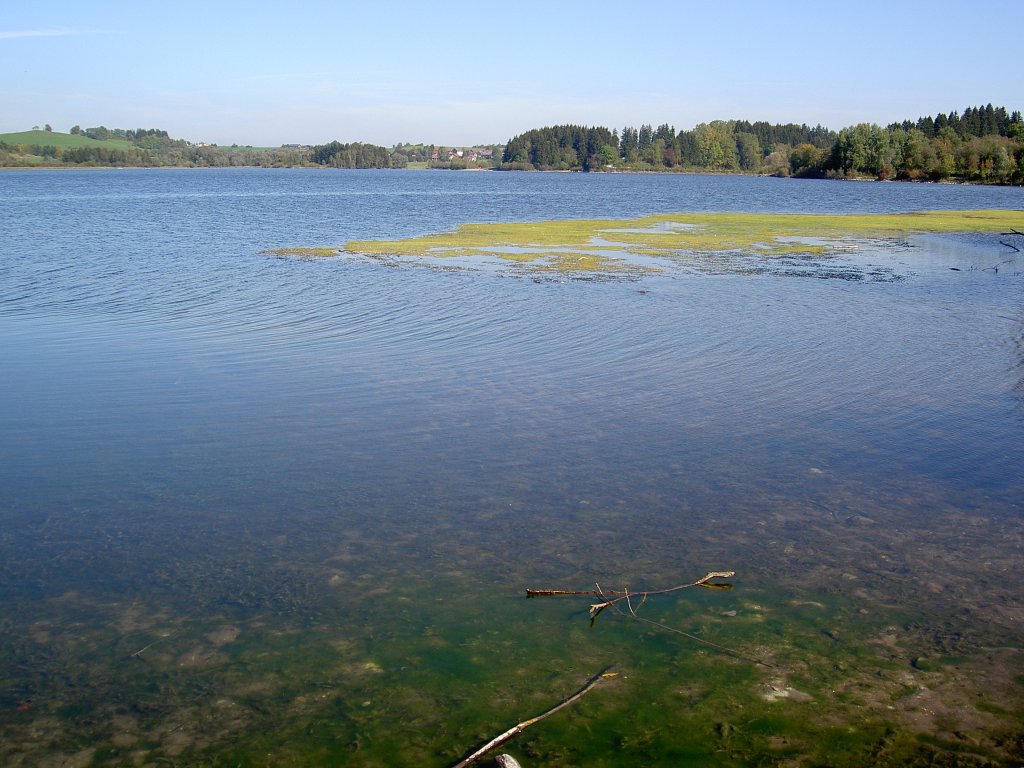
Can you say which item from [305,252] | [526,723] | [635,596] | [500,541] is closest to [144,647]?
[526,723]

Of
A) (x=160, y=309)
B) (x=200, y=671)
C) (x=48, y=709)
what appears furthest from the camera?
(x=160, y=309)

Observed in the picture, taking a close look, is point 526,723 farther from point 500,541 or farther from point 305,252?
point 305,252

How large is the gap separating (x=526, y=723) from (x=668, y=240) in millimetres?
32716

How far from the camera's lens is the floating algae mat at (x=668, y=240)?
28406 millimetres

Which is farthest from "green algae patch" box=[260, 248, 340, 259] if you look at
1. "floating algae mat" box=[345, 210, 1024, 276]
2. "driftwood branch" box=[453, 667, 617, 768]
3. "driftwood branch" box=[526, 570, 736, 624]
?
"driftwood branch" box=[453, 667, 617, 768]

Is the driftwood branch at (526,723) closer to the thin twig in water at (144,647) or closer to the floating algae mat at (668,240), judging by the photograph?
the thin twig in water at (144,647)

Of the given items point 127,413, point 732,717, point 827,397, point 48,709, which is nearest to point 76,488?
point 127,413

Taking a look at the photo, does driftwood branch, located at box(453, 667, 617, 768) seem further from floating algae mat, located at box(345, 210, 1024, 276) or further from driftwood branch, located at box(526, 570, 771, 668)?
floating algae mat, located at box(345, 210, 1024, 276)

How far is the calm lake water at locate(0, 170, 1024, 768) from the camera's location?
210 inches

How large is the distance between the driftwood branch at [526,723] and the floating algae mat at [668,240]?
20.4 meters

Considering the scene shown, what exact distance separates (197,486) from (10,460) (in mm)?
2435

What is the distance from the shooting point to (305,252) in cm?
3058

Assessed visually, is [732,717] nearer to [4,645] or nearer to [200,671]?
[200,671]

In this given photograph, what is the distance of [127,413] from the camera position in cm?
1129
